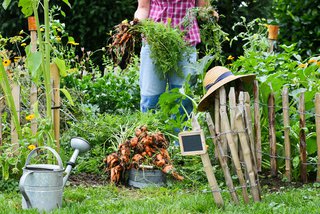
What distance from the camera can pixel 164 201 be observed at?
393 cm

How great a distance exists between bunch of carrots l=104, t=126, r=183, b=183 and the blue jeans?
69 cm

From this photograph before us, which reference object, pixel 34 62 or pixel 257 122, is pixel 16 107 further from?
pixel 257 122

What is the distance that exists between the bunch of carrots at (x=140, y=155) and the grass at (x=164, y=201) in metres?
0.15

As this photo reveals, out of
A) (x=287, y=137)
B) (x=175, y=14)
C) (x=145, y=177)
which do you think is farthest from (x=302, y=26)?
(x=145, y=177)

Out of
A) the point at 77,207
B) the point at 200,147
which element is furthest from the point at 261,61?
the point at 77,207

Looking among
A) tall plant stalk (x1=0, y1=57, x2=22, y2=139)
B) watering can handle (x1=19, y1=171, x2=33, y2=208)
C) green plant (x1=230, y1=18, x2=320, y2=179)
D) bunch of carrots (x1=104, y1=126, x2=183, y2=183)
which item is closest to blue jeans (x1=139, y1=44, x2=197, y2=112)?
green plant (x1=230, y1=18, x2=320, y2=179)

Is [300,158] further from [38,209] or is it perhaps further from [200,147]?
[38,209]

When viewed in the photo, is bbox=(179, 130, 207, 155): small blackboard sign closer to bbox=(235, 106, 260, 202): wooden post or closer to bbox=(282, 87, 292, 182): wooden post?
bbox=(235, 106, 260, 202): wooden post

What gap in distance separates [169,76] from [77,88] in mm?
1327

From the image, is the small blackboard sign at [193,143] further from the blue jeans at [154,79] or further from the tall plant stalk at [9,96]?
the blue jeans at [154,79]

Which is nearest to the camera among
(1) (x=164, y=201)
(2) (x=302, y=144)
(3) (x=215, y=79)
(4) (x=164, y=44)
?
(1) (x=164, y=201)

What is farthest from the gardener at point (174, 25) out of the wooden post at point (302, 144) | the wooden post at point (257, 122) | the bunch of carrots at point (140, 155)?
the wooden post at point (302, 144)

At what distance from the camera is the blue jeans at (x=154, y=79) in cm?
524

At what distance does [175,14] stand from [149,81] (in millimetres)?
603
